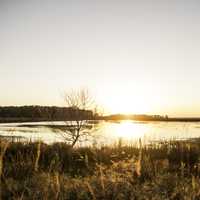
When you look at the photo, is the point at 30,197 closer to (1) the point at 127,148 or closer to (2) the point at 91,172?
(2) the point at 91,172

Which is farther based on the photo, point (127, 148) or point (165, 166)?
point (127, 148)

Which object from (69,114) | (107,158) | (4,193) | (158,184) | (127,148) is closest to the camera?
(4,193)

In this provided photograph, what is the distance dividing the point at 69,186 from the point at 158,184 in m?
1.40

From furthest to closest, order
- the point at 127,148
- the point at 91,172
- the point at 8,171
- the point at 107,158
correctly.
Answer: the point at 127,148
the point at 107,158
the point at 91,172
the point at 8,171

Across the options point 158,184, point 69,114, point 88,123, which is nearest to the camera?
point 158,184

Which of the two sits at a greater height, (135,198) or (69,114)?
(69,114)

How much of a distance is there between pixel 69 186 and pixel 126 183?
34.6 inches

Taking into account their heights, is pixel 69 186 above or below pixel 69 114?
below

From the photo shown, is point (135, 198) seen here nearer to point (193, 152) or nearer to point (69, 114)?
point (193, 152)

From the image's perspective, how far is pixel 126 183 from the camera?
5.02 m

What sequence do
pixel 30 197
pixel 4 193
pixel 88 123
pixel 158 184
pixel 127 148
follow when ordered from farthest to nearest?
pixel 88 123, pixel 127 148, pixel 158 184, pixel 4 193, pixel 30 197

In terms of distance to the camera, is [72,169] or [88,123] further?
[88,123]

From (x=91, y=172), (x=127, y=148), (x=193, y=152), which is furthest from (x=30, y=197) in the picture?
(x=127, y=148)

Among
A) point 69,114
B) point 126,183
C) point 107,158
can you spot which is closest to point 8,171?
point 126,183
